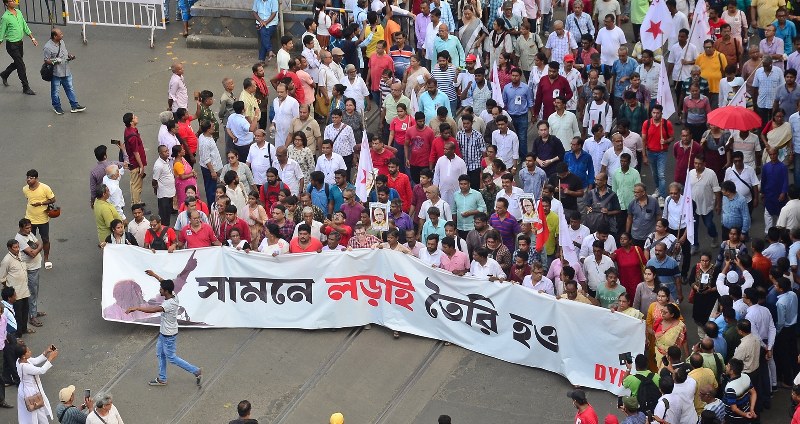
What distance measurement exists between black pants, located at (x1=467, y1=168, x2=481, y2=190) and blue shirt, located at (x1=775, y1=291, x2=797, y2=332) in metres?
5.29

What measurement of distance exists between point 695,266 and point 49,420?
27.8 feet

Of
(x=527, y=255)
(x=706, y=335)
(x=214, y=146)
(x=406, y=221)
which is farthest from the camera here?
(x=214, y=146)

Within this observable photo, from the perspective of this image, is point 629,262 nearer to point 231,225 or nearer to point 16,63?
point 231,225

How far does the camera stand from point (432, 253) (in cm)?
1894

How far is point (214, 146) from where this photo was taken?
834 inches

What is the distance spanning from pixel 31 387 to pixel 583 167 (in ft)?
26.7

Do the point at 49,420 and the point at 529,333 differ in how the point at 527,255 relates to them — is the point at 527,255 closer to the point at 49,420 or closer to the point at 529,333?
the point at 529,333

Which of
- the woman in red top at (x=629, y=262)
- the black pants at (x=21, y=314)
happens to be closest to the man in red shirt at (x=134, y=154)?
the black pants at (x=21, y=314)

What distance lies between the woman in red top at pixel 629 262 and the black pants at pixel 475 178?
323 cm

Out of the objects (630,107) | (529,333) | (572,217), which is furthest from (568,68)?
(529,333)

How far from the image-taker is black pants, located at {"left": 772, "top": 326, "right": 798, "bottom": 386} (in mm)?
17797

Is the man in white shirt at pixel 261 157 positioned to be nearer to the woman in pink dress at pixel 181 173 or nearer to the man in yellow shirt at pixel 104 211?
the woman in pink dress at pixel 181 173

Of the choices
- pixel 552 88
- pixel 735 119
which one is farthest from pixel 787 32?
pixel 735 119

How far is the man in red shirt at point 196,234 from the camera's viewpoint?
1939 cm
